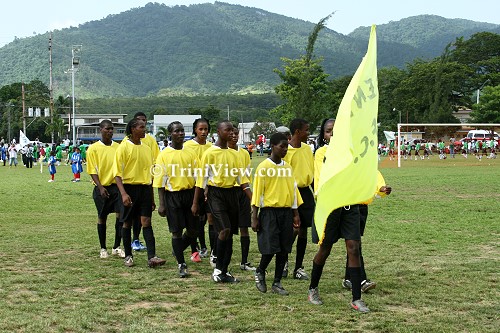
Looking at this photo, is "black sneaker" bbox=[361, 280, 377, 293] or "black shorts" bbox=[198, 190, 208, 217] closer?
"black sneaker" bbox=[361, 280, 377, 293]

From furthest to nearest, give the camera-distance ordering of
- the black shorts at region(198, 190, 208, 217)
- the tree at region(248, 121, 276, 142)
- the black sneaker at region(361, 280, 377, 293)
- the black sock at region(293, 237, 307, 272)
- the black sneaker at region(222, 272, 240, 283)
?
the tree at region(248, 121, 276, 142) < the black shorts at region(198, 190, 208, 217) < the black sock at region(293, 237, 307, 272) < the black sneaker at region(222, 272, 240, 283) < the black sneaker at region(361, 280, 377, 293)

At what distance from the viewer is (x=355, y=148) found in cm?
631

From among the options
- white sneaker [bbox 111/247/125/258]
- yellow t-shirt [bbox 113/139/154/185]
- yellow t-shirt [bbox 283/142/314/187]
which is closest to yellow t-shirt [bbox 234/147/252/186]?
yellow t-shirt [bbox 283/142/314/187]

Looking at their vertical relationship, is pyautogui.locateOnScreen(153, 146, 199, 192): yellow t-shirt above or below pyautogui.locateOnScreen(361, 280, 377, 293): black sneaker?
above

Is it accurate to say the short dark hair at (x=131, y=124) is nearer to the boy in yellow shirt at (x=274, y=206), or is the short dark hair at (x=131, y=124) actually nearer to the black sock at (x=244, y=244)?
the black sock at (x=244, y=244)

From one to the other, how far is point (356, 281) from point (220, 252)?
1991mm

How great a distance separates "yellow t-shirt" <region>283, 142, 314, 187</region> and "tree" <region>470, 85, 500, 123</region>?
6680cm

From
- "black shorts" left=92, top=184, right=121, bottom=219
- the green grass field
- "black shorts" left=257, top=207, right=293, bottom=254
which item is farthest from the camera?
"black shorts" left=92, top=184, right=121, bottom=219

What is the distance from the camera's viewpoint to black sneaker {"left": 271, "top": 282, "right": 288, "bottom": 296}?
7.41 m

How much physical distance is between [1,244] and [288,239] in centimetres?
557

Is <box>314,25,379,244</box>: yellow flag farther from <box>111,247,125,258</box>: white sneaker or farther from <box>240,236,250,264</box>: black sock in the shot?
<box>111,247,125,258</box>: white sneaker

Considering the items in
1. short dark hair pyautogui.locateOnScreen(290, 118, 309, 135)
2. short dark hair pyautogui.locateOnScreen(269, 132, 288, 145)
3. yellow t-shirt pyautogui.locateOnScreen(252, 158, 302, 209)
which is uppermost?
short dark hair pyautogui.locateOnScreen(290, 118, 309, 135)

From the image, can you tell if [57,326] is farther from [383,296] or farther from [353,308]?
[383,296]

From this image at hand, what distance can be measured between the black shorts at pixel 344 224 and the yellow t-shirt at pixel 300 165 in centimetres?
139
